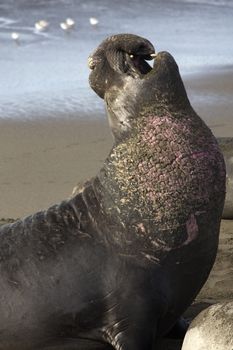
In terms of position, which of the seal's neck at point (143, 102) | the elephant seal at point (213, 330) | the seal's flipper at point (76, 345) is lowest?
the seal's flipper at point (76, 345)

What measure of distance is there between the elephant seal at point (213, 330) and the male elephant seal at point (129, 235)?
241 mm

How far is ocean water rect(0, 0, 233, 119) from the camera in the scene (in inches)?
384

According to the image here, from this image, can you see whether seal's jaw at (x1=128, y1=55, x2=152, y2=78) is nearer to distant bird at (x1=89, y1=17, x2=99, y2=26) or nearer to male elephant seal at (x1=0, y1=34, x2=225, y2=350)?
male elephant seal at (x1=0, y1=34, x2=225, y2=350)

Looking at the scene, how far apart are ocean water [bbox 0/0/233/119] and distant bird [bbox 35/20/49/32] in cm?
9

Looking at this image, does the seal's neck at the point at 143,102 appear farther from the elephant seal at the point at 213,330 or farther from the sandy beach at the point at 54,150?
the sandy beach at the point at 54,150

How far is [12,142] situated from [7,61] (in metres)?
3.37

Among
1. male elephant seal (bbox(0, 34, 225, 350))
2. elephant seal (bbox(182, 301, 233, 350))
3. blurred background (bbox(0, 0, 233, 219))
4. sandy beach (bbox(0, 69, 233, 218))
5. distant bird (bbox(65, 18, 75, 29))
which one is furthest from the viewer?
distant bird (bbox(65, 18, 75, 29))

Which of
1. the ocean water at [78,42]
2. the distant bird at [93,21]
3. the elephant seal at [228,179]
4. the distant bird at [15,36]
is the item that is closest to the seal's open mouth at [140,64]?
the elephant seal at [228,179]

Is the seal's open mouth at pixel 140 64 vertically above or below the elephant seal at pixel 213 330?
above

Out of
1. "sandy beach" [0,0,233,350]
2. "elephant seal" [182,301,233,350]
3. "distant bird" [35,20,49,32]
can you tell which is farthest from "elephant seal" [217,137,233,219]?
"distant bird" [35,20,49,32]

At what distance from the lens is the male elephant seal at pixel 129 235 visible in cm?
388

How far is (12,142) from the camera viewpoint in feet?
27.8

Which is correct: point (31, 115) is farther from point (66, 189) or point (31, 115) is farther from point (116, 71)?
point (116, 71)

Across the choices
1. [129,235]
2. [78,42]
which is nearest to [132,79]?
[129,235]
